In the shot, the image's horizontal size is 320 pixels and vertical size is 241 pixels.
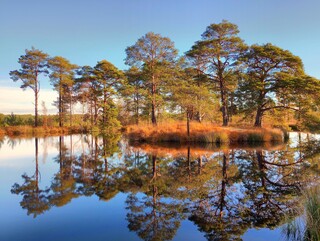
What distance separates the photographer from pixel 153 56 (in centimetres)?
2598

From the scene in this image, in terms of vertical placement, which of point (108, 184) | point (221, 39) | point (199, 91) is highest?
point (221, 39)

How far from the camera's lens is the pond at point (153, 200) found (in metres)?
4.07

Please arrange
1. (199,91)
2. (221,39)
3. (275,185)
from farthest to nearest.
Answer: (221,39)
(199,91)
(275,185)

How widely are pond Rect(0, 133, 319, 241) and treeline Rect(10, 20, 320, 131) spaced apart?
391 inches

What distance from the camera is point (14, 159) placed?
12023 mm

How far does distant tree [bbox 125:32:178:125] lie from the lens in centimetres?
2520

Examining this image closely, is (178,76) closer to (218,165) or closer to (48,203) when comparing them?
(218,165)

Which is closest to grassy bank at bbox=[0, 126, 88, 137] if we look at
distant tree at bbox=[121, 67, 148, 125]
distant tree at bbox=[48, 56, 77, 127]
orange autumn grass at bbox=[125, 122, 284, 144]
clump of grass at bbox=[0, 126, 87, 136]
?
clump of grass at bbox=[0, 126, 87, 136]

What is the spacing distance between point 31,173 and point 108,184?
3.45m

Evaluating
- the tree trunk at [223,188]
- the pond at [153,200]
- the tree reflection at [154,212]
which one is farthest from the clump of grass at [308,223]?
the tree reflection at [154,212]

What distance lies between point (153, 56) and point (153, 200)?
22.1m

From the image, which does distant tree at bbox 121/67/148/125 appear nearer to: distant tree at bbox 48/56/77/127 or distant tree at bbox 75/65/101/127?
distant tree at bbox 75/65/101/127

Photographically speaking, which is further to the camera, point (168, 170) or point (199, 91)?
point (199, 91)

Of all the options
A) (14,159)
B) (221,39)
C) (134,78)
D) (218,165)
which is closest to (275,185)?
(218,165)
